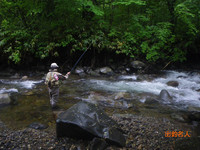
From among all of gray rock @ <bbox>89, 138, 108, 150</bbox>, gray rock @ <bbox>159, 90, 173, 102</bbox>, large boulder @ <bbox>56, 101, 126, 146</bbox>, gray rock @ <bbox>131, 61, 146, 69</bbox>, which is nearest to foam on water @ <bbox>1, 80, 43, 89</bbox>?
large boulder @ <bbox>56, 101, 126, 146</bbox>

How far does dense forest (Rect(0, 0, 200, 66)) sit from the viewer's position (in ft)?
36.8

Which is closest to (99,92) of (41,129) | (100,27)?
(41,129)

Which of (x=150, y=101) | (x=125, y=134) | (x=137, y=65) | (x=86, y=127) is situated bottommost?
(x=150, y=101)

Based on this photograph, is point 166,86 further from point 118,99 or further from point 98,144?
point 98,144

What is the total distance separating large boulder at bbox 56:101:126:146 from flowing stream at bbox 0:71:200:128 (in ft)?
4.88

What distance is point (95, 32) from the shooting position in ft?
40.8

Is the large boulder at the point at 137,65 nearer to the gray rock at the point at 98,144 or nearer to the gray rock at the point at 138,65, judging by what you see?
the gray rock at the point at 138,65

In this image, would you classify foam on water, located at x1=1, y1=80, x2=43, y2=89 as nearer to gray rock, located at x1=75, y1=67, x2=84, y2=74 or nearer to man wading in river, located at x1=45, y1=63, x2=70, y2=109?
gray rock, located at x1=75, y1=67, x2=84, y2=74

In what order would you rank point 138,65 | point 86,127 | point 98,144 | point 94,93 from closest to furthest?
point 98,144, point 86,127, point 94,93, point 138,65

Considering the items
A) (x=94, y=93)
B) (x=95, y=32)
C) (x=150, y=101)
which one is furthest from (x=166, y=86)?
(x=95, y=32)

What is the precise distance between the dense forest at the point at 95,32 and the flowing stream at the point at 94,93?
2127 millimetres

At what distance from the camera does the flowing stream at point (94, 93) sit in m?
5.77

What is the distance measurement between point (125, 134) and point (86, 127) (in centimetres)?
117

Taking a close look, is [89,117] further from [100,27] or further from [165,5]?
[165,5]
